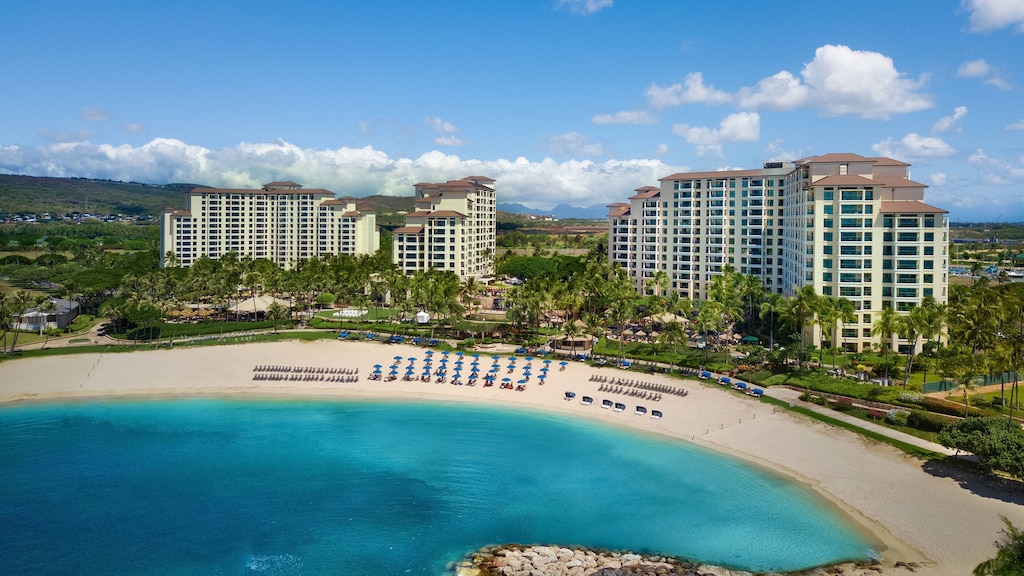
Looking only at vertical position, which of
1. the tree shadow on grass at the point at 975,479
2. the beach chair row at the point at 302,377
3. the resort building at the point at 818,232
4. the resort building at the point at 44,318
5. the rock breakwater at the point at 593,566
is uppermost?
the resort building at the point at 818,232

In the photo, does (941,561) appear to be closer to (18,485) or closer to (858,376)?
(858,376)

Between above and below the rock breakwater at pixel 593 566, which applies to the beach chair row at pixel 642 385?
above

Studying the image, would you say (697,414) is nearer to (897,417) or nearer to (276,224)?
(897,417)

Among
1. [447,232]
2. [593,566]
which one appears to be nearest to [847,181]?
[593,566]

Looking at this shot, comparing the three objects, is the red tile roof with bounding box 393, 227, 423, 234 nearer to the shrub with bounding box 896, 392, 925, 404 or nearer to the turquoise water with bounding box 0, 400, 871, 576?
the turquoise water with bounding box 0, 400, 871, 576

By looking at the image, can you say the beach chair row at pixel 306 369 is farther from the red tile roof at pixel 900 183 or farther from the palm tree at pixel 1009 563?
the red tile roof at pixel 900 183

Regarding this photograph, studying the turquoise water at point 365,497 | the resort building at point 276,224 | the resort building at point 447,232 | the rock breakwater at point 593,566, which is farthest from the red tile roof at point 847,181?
the resort building at point 276,224

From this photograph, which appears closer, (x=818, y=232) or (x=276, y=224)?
(x=818, y=232)

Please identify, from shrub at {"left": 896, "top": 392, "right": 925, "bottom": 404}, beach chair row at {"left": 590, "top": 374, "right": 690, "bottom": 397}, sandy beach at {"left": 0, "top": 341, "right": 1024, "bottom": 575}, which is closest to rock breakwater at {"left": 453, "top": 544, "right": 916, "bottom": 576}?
sandy beach at {"left": 0, "top": 341, "right": 1024, "bottom": 575}
